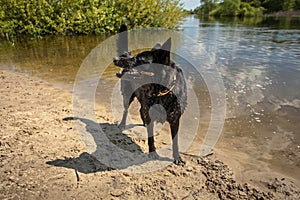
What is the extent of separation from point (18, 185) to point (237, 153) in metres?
3.59

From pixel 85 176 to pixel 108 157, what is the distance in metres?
0.57

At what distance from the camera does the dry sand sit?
3.08 metres

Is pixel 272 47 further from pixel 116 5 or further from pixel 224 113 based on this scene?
pixel 116 5

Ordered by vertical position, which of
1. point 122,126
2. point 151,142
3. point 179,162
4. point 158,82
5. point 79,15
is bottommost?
point 179,162

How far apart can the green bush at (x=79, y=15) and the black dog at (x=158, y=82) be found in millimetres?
16572

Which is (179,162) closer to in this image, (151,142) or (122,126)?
(151,142)

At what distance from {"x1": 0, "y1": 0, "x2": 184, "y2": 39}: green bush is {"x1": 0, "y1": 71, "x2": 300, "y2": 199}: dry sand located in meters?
16.3

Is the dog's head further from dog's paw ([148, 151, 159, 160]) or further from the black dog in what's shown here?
dog's paw ([148, 151, 159, 160])

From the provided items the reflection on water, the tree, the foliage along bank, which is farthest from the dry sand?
the tree

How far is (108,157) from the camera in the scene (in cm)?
386

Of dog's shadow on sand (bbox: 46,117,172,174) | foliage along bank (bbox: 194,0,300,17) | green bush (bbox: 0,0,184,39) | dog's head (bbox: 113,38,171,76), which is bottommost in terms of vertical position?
dog's shadow on sand (bbox: 46,117,172,174)

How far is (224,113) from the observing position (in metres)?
6.11

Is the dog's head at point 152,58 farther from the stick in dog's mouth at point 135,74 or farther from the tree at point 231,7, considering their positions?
the tree at point 231,7

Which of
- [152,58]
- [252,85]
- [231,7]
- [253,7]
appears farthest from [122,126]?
[253,7]
